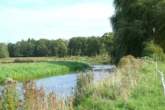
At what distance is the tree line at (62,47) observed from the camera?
296 ft

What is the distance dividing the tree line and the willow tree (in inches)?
1856

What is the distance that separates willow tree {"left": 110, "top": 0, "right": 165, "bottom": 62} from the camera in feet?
93.1

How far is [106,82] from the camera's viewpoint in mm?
11352

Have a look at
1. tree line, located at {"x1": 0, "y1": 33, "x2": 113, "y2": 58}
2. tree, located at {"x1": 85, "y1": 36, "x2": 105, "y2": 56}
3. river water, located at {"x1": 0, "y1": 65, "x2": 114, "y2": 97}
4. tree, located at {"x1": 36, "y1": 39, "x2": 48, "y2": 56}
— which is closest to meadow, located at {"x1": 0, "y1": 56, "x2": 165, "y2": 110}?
river water, located at {"x1": 0, "y1": 65, "x2": 114, "y2": 97}

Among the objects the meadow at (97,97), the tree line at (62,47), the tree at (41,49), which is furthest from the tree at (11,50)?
the meadow at (97,97)

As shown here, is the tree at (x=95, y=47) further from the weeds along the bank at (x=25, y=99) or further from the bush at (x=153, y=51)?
the weeds along the bank at (x=25, y=99)

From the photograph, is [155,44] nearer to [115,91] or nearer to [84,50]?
→ [115,91]

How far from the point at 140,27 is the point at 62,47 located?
232ft

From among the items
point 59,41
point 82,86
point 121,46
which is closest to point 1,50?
point 59,41

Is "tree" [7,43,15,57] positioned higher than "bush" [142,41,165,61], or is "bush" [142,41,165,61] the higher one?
"tree" [7,43,15,57]

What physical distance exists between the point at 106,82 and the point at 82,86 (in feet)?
3.67

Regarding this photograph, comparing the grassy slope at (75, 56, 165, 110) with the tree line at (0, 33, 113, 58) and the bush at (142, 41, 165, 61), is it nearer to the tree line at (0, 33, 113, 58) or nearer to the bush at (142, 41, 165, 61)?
the bush at (142, 41, 165, 61)

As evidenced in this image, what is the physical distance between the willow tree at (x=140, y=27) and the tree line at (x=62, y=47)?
1856 inches

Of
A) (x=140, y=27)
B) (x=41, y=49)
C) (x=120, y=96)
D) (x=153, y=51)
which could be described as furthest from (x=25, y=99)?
(x=41, y=49)
